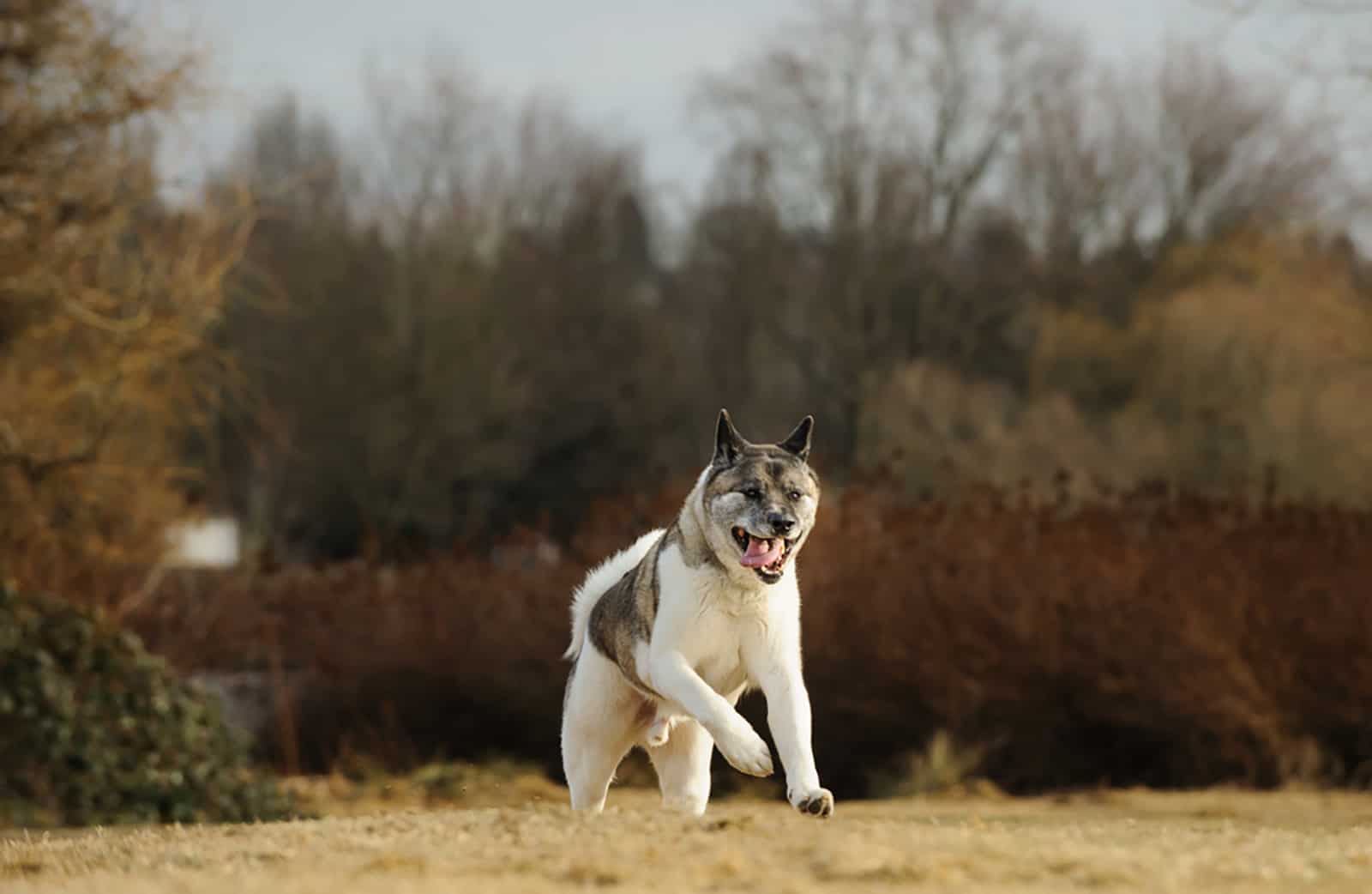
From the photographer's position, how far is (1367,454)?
1150 inches

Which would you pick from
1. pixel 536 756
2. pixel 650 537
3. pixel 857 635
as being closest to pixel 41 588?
pixel 536 756

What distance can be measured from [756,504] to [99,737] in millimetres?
8077

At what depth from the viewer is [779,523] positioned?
720 centimetres

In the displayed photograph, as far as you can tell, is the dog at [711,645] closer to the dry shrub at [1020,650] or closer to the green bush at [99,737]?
the green bush at [99,737]

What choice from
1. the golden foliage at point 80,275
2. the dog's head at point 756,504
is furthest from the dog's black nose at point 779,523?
the golden foliage at point 80,275

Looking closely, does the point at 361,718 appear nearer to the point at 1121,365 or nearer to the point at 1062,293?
the point at 1121,365

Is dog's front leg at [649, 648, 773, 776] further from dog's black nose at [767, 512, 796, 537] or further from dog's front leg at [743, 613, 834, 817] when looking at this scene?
dog's black nose at [767, 512, 796, 537]

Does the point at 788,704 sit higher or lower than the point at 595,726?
higher

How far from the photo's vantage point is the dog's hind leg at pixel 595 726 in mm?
8039

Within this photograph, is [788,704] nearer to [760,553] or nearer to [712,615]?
[712,615]

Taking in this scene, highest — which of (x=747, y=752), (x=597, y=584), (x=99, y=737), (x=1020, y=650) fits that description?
(x=597, y=584)

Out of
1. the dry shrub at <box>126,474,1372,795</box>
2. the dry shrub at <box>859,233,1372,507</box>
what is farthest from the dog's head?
the dry shrub at <box>859,233,1372,507</box>

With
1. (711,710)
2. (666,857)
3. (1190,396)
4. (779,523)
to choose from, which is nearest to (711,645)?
(711,710)

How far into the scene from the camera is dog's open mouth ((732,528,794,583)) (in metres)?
7.19
